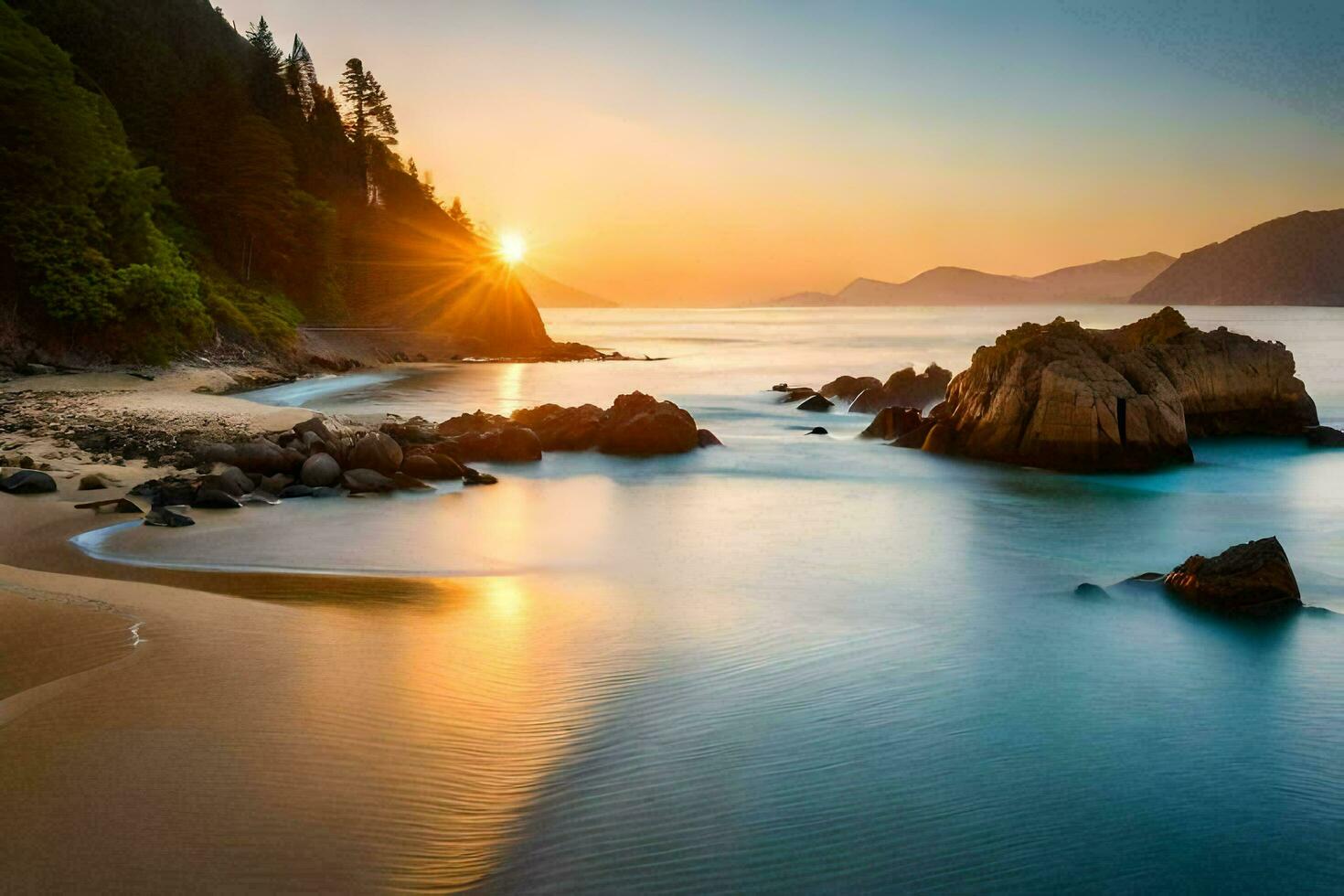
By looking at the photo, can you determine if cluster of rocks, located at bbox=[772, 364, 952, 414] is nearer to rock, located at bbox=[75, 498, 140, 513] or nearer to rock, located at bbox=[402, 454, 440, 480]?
rock, located at bbox=[402, 454, 440, 480]

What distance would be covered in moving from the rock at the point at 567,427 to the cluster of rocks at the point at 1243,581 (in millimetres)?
14406

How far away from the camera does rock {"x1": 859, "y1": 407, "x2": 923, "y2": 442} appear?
Result: 84.7 ft

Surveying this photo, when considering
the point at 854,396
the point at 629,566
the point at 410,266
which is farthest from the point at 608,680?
the point at 410,266

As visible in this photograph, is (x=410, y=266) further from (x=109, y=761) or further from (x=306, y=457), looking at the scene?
(x=109, y=761)

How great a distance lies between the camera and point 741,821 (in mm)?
5395

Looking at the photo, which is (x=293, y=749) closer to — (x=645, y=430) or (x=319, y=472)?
(x=319, y=472)

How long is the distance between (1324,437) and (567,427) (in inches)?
813

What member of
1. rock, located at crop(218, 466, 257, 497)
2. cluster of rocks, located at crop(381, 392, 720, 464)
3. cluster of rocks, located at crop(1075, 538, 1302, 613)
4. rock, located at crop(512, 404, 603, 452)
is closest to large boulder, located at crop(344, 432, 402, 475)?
rock, located at crop(218, 466, 257, 497)

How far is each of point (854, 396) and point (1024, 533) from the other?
19.9 meters

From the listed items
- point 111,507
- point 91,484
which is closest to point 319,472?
point 91,484

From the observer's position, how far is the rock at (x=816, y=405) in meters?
33.8

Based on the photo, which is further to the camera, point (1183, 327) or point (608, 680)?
point (1183, 327)

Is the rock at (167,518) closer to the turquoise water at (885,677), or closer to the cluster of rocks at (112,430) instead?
the turquoise water at (885,677)

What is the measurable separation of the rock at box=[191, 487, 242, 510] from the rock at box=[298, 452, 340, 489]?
182 centimetres
